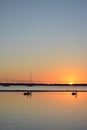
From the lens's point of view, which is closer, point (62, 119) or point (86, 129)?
point (86, 129)

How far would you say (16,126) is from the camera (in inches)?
1099

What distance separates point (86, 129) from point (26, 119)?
7.82m

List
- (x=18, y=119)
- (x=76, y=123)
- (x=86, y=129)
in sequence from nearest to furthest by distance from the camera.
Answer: (x=86, y=129)
(x=76, y=123)
(x=18, y=119)

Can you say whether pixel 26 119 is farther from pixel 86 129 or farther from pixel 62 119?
pixel 86 129

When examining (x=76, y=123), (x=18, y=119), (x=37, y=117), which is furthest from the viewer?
(x=37, y=117)

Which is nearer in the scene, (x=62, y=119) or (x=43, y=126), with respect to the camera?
(x=43, y=126)

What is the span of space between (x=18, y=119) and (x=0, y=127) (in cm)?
488

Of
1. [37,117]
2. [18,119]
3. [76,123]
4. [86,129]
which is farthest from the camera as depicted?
[37,117]

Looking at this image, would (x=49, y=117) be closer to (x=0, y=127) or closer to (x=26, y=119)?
(x=26, y=119)

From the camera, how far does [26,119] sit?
108 feet

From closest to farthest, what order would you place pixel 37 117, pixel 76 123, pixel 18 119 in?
pixel 76 123 → pixel 18 119 → pixel 37 117

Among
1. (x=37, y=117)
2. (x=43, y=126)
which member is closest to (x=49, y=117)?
(x=37, y=117)

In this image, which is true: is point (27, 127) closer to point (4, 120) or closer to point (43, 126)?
point (43, 126)

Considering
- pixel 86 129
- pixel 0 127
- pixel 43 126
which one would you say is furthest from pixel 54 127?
pixel 0 127
